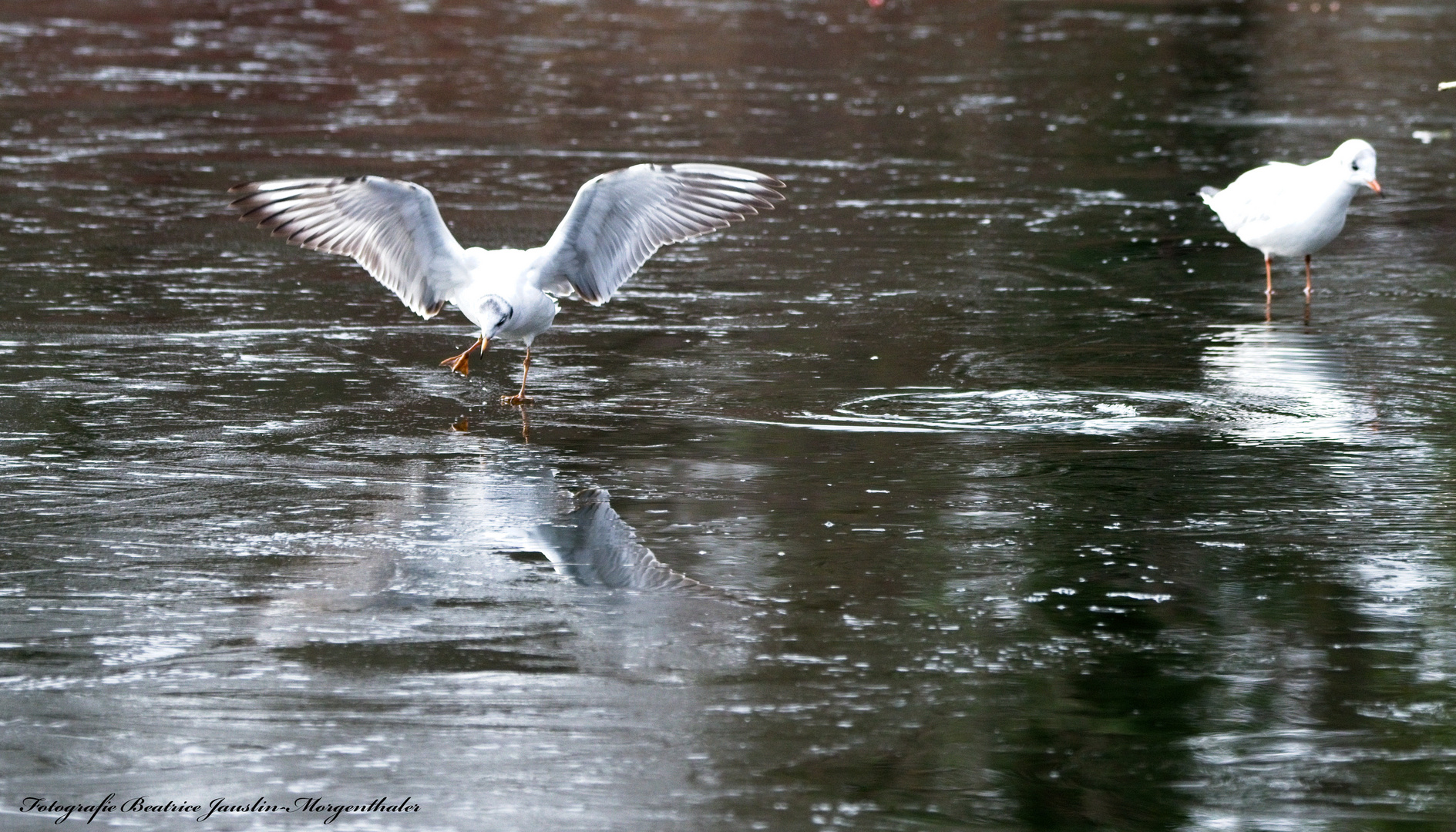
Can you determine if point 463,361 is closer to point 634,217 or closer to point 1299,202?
point 634,217

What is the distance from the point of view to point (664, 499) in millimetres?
6922

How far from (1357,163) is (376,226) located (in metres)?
5.34

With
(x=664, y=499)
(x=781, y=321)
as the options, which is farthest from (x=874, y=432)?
(x=781, y=321)

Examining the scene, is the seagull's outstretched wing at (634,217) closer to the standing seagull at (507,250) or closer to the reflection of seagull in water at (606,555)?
the standing seagull at (507,250)

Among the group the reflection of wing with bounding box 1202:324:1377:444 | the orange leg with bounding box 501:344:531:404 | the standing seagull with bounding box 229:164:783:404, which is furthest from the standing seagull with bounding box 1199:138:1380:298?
the orange leg with bounding box 501:344:531:404

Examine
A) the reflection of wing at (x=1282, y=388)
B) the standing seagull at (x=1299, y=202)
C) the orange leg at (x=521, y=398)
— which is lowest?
the reflection of wing at (x=1282, y=388)

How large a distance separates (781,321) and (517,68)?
11.9m

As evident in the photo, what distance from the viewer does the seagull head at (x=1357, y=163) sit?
33.4 ft

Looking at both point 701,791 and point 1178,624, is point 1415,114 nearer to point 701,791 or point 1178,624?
point 1178,624

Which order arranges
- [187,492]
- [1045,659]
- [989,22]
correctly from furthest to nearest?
1. [989,22]
2. [187,492]
3. [1045,659]

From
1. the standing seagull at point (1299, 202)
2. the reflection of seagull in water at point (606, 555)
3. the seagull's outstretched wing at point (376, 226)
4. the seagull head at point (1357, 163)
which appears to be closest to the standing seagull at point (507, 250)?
the seagull's outstretched wing at point (376, 226)

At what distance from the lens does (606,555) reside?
6227 mm

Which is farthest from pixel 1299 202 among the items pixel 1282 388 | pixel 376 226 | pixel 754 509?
pixel 376 226

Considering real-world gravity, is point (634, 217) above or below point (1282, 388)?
above
